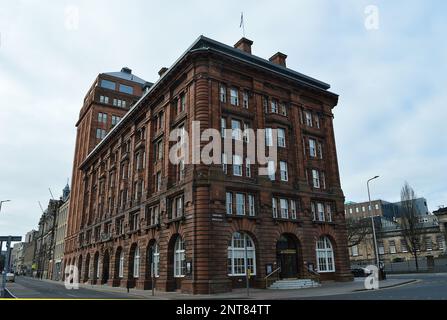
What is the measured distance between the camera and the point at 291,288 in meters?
31.7

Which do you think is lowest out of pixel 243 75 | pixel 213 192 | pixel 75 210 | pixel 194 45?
pixel 213 192

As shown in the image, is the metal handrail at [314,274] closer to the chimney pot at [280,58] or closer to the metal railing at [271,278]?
the metal railing at [271,278]

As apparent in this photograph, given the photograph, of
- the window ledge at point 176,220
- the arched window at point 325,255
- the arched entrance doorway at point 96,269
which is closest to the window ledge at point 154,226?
the window ledge at point 176,220

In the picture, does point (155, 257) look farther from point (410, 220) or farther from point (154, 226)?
point (410, 220)

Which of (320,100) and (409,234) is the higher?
(320,100)

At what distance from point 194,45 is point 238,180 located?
587 inches

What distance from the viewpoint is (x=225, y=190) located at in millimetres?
32531

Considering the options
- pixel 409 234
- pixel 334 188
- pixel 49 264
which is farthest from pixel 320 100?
pixel 49 264

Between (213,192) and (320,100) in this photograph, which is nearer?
(213,192)

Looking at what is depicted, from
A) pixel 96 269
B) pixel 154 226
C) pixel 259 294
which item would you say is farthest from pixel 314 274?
pixel 96 269

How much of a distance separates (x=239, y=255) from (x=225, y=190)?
237 inches
